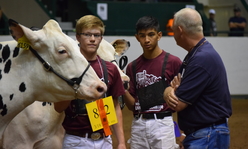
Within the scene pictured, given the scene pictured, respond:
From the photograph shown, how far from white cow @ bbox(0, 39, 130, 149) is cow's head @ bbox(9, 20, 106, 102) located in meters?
1.25

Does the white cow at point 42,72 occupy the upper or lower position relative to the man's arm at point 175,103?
upper

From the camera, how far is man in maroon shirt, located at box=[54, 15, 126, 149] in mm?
3846

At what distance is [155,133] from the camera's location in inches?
182

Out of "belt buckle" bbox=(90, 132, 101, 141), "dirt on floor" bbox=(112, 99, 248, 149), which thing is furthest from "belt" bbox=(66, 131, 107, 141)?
"dirt on floor" bbox=(112, 99, 248, 149)

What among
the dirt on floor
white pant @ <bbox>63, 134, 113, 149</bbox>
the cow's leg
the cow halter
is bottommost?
the dirt on floor

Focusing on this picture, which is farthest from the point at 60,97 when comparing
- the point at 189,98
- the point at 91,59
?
the point at 189,98

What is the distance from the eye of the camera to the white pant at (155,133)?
4.61 m

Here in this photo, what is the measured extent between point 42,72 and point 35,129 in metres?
1.51

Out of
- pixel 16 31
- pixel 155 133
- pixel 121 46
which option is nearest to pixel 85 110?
pixel 16 31

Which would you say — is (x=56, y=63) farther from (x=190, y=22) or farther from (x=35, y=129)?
(x=35, y=129)

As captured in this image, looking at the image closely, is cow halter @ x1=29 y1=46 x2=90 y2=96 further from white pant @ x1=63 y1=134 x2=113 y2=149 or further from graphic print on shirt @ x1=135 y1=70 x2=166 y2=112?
graphic print on shirt @ x1=135 y1=70 x2=166 y2=112

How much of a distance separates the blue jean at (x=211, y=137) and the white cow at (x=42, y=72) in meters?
0.86

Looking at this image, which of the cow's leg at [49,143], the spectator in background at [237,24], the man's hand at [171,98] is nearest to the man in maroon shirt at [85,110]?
the man's hand at [171,98]

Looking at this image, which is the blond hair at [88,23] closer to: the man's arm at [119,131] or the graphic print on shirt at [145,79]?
the man's arm at [119,131]
